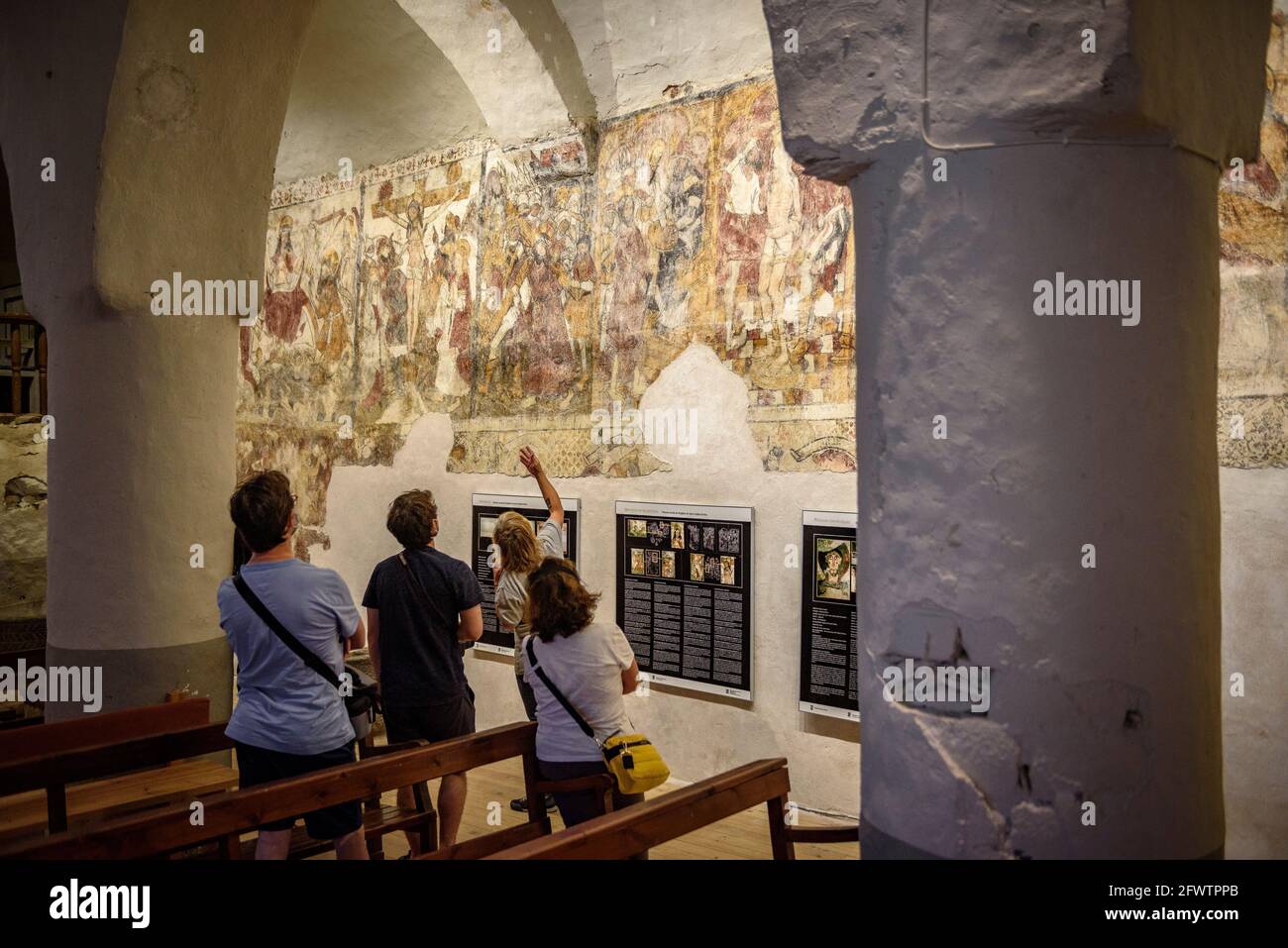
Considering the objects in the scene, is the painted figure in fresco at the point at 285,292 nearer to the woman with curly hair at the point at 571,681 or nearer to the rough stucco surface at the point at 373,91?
the rough stucco surface at the point at 373,91

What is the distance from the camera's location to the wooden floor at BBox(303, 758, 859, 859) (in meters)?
5.90

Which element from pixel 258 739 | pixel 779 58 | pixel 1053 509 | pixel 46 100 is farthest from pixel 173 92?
pixel 1053 509

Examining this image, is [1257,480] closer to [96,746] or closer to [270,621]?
[270,621]

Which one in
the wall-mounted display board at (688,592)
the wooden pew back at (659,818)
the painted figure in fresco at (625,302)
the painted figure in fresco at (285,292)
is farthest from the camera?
the painted figure in fresco at (285,292)

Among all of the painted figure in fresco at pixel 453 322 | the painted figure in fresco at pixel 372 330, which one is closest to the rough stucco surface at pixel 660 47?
the painted figure in fresco at pixel 453 322

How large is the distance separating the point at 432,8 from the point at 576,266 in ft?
7.23

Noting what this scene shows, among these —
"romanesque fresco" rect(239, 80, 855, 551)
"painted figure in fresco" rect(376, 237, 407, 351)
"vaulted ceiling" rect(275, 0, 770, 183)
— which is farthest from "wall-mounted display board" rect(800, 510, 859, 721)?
"painted figure in fresco" rect(376, 237, 407, 351)

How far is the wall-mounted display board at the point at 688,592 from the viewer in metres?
6.84

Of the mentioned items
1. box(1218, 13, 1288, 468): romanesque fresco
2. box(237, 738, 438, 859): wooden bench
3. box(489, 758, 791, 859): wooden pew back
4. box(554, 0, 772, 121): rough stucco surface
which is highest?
box(554, 0, 772, 121): rough stucco surface

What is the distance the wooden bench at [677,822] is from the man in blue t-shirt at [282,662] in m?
1.00

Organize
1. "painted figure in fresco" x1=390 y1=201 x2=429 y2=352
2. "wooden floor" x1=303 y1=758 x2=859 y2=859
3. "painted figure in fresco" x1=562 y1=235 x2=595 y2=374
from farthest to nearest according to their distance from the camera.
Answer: "painted figure in fresco" x1=390 y1=201 x2=429 y2=352 → "painted figure in fresco" x1=562 y1=235 x2=595 y2=374 → "wooden floor" x1=303 y1=758 x2=859 y2=859

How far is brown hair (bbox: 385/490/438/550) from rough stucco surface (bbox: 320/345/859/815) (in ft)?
8.63

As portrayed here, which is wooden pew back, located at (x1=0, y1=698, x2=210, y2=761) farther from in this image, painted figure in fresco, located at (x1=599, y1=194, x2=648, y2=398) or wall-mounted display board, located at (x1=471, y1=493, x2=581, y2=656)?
painted figure in fresco, located at (x1=599, y1=194, x2=648, y2=398)
